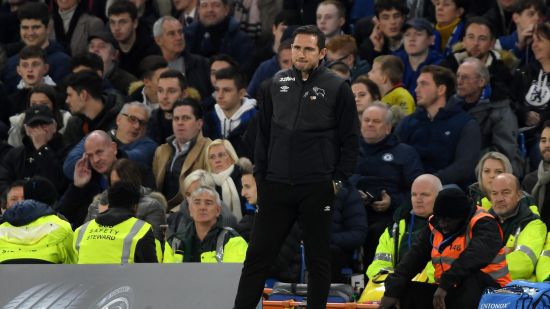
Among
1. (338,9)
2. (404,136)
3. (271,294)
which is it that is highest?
(338,9)

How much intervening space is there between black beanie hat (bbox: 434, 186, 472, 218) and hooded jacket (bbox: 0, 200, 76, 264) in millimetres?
3188

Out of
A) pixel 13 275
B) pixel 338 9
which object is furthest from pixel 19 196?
pixel 338 9

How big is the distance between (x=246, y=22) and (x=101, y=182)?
12.6ft

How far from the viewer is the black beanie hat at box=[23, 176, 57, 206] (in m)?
13.6

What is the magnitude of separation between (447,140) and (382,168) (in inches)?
28.4

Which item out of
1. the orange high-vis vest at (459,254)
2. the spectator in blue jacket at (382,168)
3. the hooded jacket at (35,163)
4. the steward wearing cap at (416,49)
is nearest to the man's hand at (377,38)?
the steward wearing cap at (416,49)

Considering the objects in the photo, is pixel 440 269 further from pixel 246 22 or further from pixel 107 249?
pixel 246 22

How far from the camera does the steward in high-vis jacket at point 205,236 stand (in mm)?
12828

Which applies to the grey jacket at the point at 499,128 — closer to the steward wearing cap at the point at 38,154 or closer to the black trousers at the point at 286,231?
the steward wearing cap at the point at 38,154

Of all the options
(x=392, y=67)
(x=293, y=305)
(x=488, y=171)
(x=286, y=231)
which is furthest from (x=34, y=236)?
(x=392, y=67)

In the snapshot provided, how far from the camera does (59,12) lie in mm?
18406

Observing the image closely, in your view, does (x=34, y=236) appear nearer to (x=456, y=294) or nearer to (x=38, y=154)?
(x=38, y=154)

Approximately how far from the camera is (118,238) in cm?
1202

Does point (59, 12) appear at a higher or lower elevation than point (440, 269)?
higher
